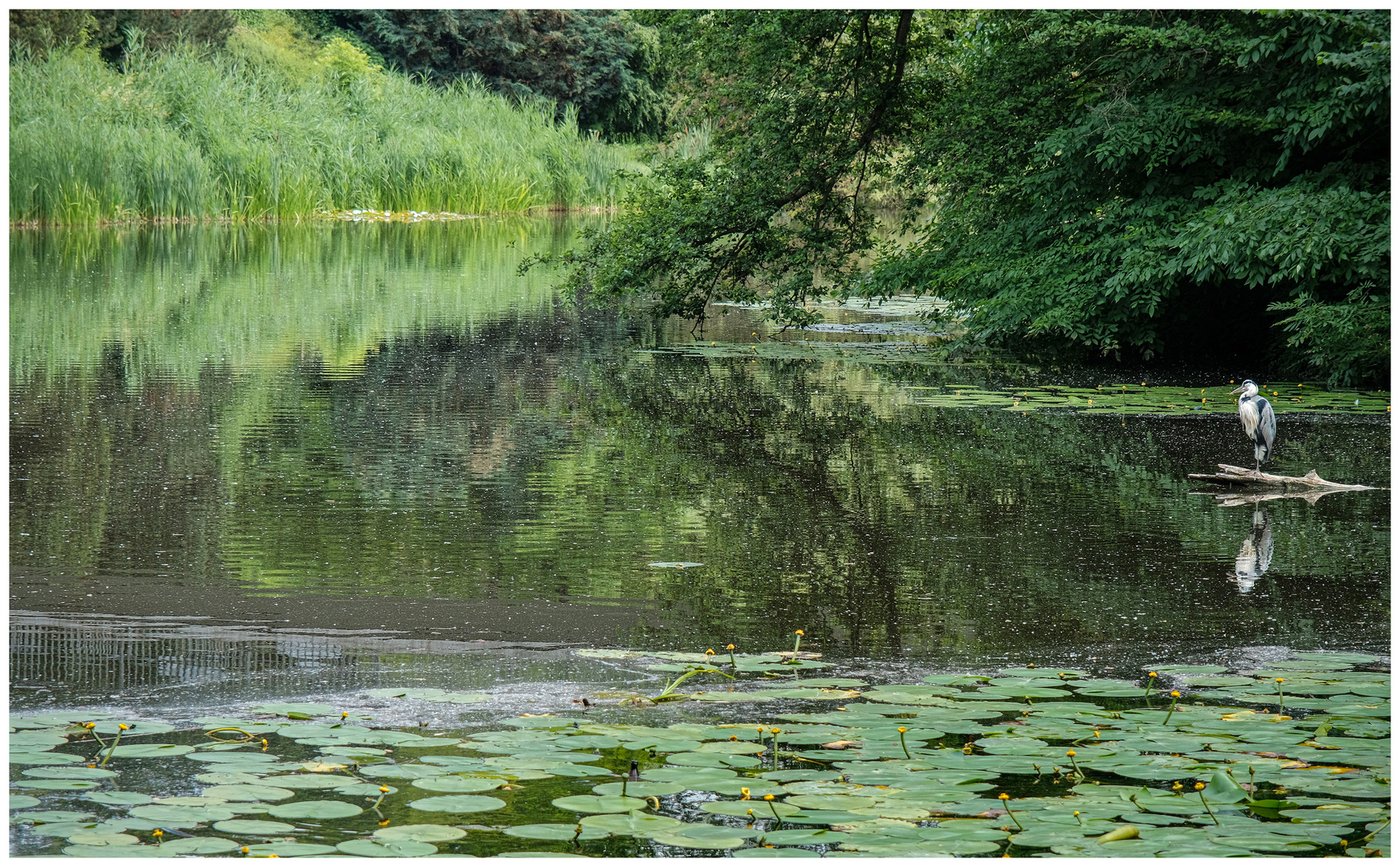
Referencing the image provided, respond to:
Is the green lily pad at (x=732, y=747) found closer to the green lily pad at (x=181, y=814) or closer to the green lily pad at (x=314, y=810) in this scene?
the green lily pad at (x=314, y=810)

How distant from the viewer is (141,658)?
490 cm

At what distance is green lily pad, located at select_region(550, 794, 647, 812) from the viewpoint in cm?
347

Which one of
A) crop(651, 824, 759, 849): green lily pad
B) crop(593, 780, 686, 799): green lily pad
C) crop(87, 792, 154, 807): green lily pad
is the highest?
crop(87, 792, 154, 807): green lily pad

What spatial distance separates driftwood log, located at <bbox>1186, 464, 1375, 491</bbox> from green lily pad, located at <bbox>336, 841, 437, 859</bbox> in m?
5.67

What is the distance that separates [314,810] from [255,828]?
14 cm

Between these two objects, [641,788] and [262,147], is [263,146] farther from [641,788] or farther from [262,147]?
[641,788]

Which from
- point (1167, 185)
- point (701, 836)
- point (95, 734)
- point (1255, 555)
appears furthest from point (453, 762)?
point (1167, 185)

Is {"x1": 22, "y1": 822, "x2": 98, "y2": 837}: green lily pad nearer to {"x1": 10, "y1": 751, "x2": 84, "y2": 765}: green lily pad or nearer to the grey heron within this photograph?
{"x1": 10, "y1": 751, "x2": 84, "y2": 765}: green lily pad


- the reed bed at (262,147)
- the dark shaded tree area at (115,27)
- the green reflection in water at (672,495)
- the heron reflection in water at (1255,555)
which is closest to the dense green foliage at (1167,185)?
the green reflection in water at (672,495)

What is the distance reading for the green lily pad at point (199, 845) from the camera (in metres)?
3.18

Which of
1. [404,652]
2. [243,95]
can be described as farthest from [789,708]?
[243,95]

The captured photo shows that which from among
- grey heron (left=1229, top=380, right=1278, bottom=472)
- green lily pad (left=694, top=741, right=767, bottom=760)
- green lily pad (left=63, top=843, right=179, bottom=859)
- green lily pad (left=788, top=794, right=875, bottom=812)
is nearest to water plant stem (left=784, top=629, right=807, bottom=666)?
green lily pad (left=694, top=741, right=767, bottom=760)

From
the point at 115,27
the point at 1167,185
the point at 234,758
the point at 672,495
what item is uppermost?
the point at 115,27

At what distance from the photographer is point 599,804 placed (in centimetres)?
350
